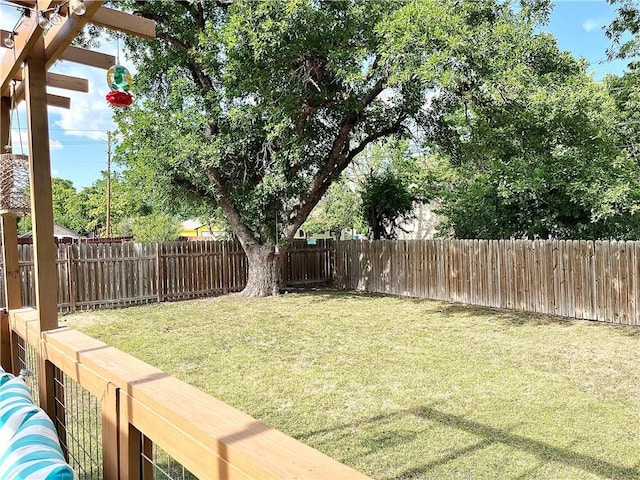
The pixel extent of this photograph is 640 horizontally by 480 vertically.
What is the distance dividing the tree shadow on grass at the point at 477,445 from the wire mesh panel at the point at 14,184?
2.13 metres

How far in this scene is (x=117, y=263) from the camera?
9.20 meters

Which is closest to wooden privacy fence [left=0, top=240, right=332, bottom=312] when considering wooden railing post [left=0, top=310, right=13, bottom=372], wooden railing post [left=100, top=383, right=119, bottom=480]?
wooden railing post [left=0, top=310, right=13, bottom=372]

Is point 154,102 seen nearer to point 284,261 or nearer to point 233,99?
point 233,99

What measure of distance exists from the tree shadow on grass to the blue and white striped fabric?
1.83 metres

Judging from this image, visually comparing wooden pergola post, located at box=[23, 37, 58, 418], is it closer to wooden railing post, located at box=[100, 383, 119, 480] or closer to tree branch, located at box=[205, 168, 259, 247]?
wooden railing post, located at box=[100, 383, 119, 480]

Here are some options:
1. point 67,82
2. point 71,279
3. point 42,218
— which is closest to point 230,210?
point 71,279

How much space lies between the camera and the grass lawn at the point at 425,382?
9.32 ft

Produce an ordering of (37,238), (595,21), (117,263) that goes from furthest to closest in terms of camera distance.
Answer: (117,263), (595,21), (37,238)

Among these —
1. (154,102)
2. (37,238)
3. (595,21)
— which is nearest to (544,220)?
(595,21)

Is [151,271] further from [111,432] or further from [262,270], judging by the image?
[111,432]

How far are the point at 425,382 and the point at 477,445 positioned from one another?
48.2 inches

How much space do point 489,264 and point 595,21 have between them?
176 inches

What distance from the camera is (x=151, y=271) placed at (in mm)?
9719

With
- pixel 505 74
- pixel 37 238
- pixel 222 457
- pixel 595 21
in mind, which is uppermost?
pixel 595 21
